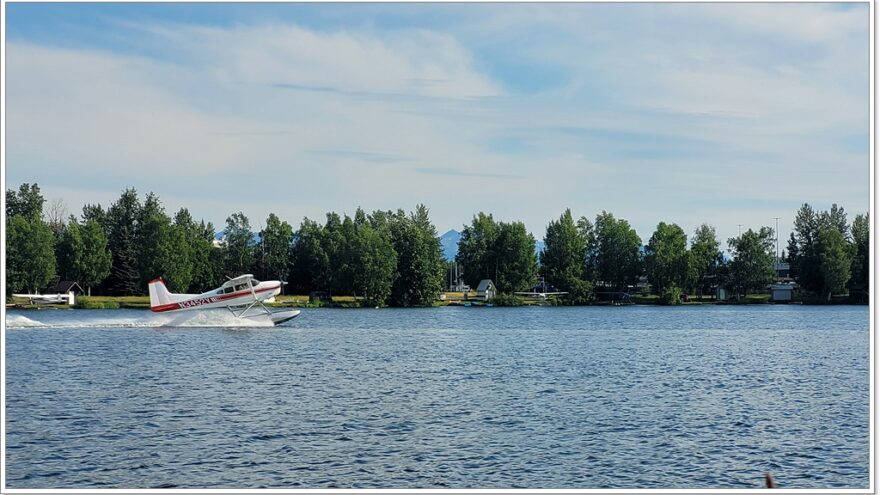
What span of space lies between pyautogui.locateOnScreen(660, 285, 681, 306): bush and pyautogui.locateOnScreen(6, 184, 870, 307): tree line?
0.19 meters

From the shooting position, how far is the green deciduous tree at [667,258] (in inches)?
5453

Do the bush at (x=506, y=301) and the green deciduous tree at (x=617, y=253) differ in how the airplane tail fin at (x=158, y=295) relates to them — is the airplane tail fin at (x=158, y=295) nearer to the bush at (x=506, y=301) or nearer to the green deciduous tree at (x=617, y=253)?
the bush at (x=506, y=301)

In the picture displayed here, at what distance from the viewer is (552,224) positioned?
14100 cm

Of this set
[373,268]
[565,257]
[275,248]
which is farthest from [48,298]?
[565,257]

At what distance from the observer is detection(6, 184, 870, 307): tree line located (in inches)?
4405

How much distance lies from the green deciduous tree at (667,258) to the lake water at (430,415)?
282ft

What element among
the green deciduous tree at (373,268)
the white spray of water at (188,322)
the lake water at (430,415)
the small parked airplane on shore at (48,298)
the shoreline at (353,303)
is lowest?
the lake water at (430,415)

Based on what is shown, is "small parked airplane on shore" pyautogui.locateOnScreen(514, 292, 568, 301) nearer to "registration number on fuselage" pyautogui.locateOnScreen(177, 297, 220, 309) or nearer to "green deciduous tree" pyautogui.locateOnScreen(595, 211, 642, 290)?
"green deciduous tree" pyautogui.locateOnScreen(595, 211, 642, 290)

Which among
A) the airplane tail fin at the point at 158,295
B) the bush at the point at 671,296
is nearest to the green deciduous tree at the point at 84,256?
the airplane tail fin at the point at 158,295

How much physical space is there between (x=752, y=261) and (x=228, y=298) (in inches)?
3747

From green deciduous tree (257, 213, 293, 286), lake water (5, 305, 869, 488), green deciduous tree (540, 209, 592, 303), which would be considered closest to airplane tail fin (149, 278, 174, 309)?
lake water (5, 305, 869, 488)

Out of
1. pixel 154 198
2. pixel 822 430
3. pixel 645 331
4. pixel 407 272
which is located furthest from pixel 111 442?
pixel 154 198

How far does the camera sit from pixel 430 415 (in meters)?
26.9

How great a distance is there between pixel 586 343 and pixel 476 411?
29.3 meters
